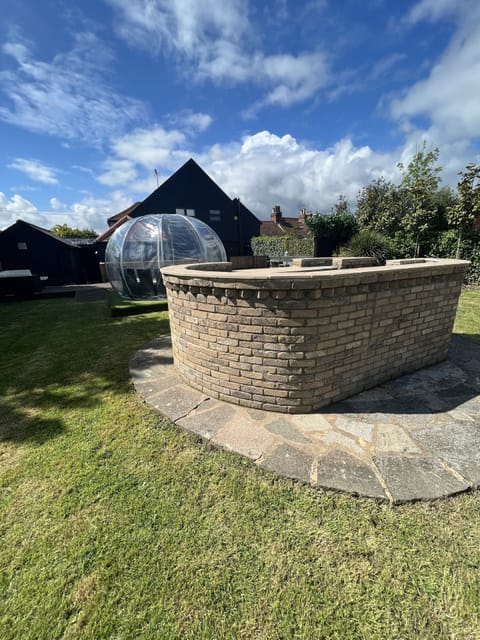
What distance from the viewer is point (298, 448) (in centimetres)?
242

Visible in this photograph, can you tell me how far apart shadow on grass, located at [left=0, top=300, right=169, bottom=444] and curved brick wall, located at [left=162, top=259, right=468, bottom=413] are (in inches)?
57.0

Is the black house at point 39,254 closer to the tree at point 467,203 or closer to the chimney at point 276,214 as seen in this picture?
the tree at point 467,203

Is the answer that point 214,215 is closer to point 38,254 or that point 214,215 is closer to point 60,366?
point 38,254

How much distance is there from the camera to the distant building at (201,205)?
21094 millimetres

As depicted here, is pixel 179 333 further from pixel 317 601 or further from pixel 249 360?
pixel 317 601

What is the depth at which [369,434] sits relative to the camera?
2.58 m

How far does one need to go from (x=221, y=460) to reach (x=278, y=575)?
A: 942mm

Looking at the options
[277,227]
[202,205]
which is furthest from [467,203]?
[277,227]

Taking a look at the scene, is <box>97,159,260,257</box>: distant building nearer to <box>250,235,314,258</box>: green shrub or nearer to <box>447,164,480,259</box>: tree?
<box>250,235,314,258</box>: green shrub

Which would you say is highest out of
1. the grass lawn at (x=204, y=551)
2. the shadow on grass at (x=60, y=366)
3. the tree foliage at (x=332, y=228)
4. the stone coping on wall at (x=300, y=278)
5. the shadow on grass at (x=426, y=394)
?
the tree foliage at (x=332, y=228)

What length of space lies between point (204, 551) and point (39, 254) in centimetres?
2044

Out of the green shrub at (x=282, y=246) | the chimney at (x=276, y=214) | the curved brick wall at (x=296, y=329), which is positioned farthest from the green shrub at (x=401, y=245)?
the chimney at (x=276, y=214)

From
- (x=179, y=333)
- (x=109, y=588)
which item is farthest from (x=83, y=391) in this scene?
(x=109, y=588)

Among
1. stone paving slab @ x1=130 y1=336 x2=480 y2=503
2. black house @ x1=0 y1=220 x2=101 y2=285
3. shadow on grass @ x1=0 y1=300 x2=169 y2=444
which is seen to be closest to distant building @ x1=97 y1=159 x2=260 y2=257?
black house @ x1=0 y1=220 x2=101 y2=285
